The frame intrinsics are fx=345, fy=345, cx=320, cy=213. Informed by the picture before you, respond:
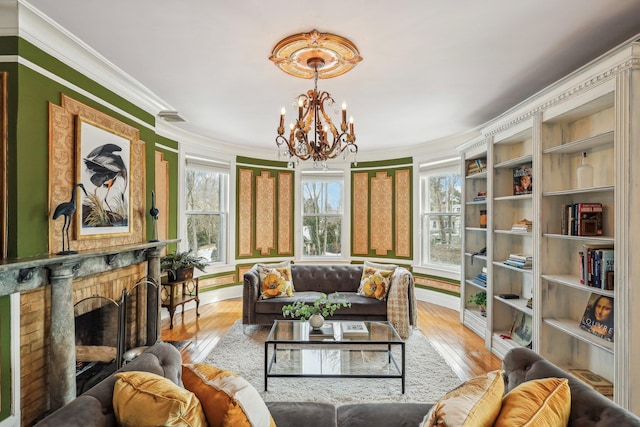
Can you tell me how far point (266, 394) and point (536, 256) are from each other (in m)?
2.60

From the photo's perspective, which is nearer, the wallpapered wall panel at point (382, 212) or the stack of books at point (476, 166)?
the stack of books at point (476, 166)

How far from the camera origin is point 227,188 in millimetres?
6000

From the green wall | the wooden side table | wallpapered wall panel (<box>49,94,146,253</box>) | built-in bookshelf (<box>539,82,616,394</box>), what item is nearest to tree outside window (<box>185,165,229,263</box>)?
the wooden side table

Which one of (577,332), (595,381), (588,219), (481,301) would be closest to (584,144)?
(588,219)

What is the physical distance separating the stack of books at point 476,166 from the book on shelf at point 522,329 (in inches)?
68.2

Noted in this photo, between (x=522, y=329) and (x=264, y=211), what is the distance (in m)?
4.43

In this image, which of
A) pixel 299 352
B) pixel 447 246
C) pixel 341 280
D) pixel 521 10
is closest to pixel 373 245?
pixel 447 246

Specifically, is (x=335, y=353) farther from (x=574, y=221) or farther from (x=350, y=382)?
(x=574, y=221)

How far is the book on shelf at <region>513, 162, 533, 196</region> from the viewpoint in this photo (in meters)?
3.50

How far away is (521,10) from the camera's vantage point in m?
2.05

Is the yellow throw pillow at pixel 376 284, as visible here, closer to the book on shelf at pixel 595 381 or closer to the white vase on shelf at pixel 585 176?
the book on shelf at pixel 595 381

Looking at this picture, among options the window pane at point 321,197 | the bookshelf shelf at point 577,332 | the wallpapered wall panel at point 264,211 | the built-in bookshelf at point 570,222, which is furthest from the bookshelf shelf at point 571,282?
the wallpapered wall panel at point 264,211

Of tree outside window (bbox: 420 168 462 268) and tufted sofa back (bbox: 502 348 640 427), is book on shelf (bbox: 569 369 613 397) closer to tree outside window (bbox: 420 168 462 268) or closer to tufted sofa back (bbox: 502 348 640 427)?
tufted sofa back (bbox: 502 348 640 427)

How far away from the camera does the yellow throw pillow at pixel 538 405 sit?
1.13 m
